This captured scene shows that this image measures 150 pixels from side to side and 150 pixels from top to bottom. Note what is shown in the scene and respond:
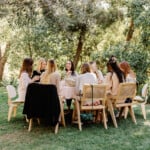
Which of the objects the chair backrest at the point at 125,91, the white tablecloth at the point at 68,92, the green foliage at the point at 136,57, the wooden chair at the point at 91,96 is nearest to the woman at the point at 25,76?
the white tablecloth at the point at 68,92

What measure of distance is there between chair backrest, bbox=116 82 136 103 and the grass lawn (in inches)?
19.9

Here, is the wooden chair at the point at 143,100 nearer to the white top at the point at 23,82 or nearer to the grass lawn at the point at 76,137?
the grass lawn at the point at 76,137

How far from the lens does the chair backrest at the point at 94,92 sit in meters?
6.35

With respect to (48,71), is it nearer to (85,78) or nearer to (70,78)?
(85,78)

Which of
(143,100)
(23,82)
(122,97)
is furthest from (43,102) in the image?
(143,100)

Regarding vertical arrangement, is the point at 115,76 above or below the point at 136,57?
below

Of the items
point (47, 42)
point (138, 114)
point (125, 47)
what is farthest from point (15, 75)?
point (138, 114)

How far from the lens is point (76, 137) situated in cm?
591

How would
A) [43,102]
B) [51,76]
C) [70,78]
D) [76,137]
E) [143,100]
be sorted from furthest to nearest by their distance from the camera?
[143,100] → [70,78] → [51,76] → [43,102] → [76,137]

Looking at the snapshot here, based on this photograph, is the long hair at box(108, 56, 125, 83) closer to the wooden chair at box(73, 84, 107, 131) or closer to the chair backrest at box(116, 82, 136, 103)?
the chair backrest at box(116, 82, 136, 103)

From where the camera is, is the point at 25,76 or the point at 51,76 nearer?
the point at 51,76

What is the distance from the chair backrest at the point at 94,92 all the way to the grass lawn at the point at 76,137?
0.57m

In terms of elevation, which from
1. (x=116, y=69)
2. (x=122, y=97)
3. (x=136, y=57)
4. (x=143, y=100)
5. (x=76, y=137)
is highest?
(x=136, y=57)

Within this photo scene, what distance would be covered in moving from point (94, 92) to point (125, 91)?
2.33 feet
